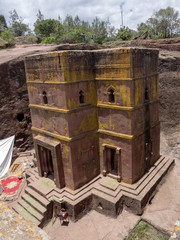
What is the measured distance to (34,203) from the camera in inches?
423

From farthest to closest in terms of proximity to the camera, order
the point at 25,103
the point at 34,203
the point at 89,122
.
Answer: the point at 25,103
the point at 89,122
the point at 34,203

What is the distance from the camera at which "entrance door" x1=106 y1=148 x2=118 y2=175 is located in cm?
1161

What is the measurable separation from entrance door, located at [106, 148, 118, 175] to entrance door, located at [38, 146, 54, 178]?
3.61 m

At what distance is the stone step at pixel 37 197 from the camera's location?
1037 centimetres

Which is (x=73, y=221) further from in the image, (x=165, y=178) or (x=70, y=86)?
(x=70, y=86)

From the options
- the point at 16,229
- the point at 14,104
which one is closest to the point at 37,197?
the point at 16,229

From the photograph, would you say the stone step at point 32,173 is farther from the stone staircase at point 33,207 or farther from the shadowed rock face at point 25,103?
the shadowed rock face at point 25,103

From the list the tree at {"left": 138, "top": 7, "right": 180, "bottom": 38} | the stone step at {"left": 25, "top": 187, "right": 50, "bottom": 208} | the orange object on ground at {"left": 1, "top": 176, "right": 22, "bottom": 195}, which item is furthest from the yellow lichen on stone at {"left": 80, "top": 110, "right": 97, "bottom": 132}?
the tree at {"left": 138, "top": 7, "right": 180, "bottom": 38}

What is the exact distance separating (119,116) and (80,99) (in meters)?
2.23

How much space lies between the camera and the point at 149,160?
40.4ft

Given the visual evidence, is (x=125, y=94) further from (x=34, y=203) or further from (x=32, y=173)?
(x=32, y=173)

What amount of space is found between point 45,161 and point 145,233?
6.68 meters

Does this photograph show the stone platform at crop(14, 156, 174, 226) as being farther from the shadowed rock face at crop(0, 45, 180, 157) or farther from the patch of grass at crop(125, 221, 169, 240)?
the shadowed rock face at crop(0, 45, 180, 157)

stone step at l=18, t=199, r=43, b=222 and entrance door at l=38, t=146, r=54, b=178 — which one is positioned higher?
entrance door at l=38, t=146, r=54, b=178
